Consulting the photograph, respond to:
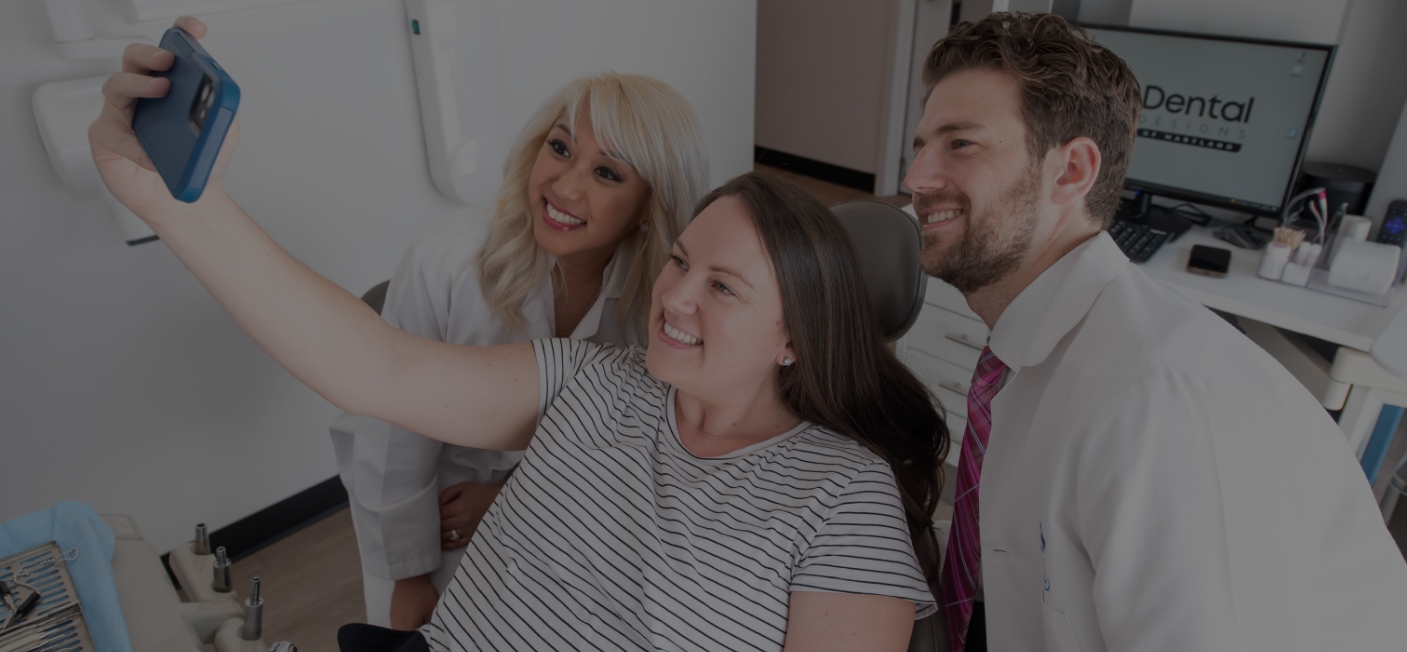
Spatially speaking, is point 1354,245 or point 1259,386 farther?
point 1354,245

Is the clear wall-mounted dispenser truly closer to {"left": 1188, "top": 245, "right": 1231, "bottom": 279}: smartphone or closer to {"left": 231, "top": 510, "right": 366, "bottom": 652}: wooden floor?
{"left": 231, "top": 510, "right": 366, "bottom": 652}: wooden floor

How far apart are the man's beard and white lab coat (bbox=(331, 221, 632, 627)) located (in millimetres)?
577

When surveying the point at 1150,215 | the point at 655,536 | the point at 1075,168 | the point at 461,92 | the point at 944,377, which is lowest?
the point at 944,377

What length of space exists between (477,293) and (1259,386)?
3.59ft

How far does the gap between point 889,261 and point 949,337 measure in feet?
3.68

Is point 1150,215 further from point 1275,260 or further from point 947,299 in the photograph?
point 947,299

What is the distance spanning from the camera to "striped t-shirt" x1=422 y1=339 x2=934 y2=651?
1.00 m

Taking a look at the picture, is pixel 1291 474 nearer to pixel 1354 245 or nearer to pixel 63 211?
pixel 1354 245

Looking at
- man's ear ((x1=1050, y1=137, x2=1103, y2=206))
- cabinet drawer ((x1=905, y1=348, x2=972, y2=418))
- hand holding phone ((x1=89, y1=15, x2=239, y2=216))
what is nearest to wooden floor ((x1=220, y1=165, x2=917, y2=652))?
cabinet drawer ((x1=905, y1=348, x2=972, y2=418))

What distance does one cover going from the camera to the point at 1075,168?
3.84 feet

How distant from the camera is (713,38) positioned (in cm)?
285

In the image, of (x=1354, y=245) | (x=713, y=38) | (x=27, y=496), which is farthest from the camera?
(x=713, y=38)

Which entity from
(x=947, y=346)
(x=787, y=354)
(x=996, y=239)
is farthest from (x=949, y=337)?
(x=787, y=354)

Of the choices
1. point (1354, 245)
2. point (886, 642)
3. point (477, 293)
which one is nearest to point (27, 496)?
point (477, 293)
